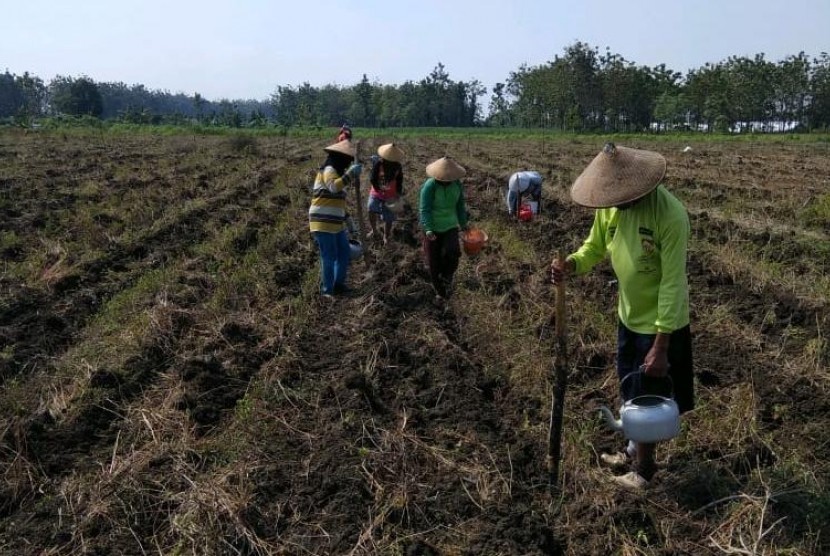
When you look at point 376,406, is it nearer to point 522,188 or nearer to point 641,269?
point 641,269

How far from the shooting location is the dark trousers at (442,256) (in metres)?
6.12

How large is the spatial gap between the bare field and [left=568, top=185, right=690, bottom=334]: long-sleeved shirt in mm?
920

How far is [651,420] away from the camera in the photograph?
298cm

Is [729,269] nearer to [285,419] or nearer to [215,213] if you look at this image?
[285,419]

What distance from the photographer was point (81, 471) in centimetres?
354

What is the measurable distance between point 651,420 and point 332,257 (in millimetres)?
4196

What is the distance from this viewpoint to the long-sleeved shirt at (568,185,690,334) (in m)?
2.85

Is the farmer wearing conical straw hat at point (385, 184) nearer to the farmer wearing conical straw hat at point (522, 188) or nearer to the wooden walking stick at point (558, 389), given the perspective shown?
the farmer wearing conical straw hat at point (522, 188)

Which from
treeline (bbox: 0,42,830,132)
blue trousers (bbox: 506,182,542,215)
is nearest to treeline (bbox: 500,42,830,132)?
treeline (bbox: 0,42,830,132)

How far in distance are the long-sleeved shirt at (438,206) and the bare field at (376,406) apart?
808 millimetres

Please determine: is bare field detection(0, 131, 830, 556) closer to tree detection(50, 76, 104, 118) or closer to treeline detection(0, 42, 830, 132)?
treeline detection(0, 42, 830, 132)

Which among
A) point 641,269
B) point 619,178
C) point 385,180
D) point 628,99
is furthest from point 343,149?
point 628,99

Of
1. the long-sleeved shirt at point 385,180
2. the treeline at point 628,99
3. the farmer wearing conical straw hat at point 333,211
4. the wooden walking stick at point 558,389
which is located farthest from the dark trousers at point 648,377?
the treeline at point 628,99

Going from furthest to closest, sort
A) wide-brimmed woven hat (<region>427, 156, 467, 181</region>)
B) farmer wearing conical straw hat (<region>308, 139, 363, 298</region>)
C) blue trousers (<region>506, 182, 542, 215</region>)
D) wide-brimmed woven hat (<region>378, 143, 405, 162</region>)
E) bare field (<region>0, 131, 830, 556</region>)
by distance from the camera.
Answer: blue trousers (<region>506, 182, 542, 215</region>)
wide-brimmed woven hat (<region>378, 143, 405, 162</region>)
farmer wearing conical straw hat (<region>308, 139, 363, 298</region>)
wide-brimmed woven hat (<region>427, 156, 467, 181</region>)
bare field (<region>0, 131, 830, 556</region>)
